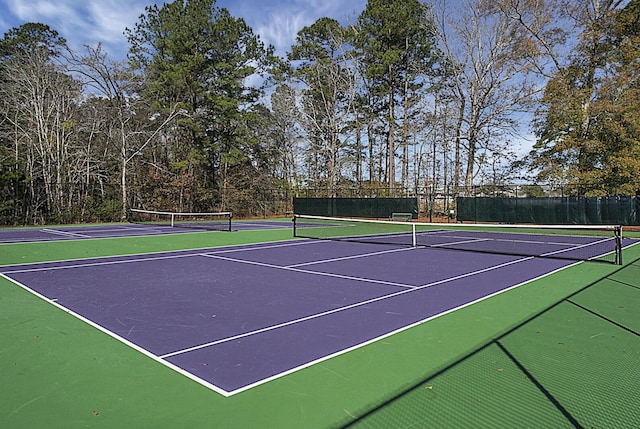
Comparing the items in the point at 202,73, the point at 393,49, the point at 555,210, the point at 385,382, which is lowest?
the point at 385,382

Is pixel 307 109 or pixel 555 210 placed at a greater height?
pixel 307 109

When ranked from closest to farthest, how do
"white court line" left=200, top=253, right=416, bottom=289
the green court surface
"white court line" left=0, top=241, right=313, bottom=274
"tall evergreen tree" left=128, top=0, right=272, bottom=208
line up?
the green court surface < "white court line" left=200, top=253, right=416, bottom=289 < "white court line" left=0, top=241, right=313, bottom=274 < "tall evergreen tree" left=128, top=0, right=272, bottom=208

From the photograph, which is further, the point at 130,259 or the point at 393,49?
the point at 393,49

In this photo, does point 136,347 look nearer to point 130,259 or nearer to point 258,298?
point 258,298

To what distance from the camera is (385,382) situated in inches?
138

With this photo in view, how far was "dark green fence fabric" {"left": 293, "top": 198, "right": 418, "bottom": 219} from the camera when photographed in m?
26.7

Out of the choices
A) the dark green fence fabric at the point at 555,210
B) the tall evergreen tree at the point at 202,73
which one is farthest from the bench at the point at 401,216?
the tall evergreen tree at the point at 202,73

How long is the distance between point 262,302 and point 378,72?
32.0 m

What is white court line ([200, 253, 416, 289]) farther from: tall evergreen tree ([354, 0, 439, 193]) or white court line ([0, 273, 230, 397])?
tall evergreen tree ([354, 0, 439, 193])

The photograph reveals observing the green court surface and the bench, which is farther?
the bench

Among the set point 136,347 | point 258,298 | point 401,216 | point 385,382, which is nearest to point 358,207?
point 401,216

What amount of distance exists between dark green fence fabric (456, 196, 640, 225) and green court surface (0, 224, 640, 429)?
57.5ft

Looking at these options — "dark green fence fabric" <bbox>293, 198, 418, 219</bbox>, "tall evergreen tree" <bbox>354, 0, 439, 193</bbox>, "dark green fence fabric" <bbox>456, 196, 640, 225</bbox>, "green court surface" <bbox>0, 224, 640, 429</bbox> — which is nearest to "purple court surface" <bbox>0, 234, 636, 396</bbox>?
"green court surface" <bbox>0, 224, 640, 429</bbox>

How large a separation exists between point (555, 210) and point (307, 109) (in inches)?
861
